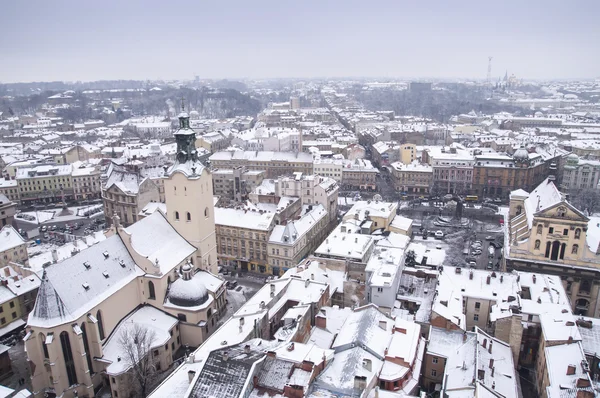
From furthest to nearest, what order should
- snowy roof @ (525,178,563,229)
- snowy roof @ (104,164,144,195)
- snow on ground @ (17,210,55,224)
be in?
snow on ground @ (17,210,55,224) < snowy roof @ (104,164,144,195) < snowy roof @ (525,178,563,229)

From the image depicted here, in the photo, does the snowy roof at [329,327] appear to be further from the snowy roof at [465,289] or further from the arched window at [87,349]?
the arched window at [87,349]

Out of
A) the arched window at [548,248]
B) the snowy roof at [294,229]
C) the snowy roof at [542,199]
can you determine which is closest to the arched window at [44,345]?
the snowy roof at [294,229]

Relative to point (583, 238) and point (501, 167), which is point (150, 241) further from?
point (501, 167)

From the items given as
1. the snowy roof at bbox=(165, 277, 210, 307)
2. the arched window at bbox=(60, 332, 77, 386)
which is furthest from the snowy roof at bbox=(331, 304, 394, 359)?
the arched window at bbox=(60, 332, 77, 386)

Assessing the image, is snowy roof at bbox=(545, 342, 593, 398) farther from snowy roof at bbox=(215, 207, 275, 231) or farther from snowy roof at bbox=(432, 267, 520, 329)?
snowy roof at bbox=(215, 207, 275, 231)

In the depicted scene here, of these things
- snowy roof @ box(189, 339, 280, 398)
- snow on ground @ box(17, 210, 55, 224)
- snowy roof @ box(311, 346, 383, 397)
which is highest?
snowy roof @ box(189, 339, 280, 398)

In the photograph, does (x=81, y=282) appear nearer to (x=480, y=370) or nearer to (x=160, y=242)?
(x=160, y=242)
